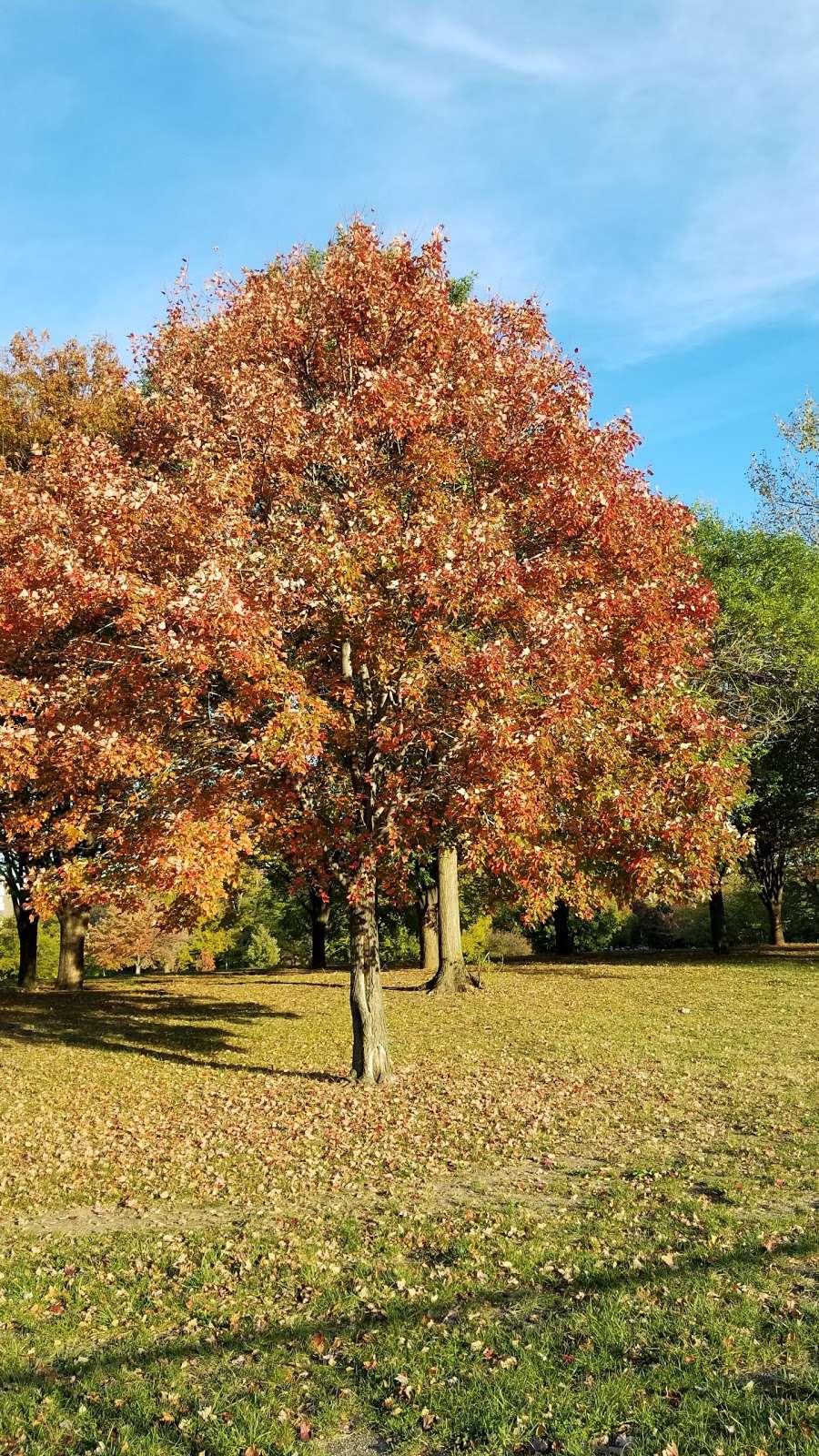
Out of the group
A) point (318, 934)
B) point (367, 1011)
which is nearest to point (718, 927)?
point (318, 934)

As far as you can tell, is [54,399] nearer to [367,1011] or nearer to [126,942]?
[367,1011]

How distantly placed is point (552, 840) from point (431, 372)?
821 centimetres

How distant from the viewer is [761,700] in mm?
31297

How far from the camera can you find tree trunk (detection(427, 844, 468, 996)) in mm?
29297

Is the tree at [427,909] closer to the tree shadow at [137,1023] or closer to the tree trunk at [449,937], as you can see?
the tree trunk at [449,937]

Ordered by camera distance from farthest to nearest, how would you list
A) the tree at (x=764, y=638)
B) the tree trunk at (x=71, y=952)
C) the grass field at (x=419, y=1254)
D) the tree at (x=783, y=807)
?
the tree at (x=783, y=807)
the tree trunk at (x=71, y=952)
the tree at (x=764, y=638)
the grass field at (x=419, y=1254)

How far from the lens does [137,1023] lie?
25.0m

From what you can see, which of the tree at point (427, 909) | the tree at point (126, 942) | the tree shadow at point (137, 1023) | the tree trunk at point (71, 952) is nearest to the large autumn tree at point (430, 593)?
the tree shadow at point (137, 1023)

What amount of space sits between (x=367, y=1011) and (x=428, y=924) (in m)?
22.7

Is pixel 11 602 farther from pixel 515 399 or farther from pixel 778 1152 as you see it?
pixel 778 1152

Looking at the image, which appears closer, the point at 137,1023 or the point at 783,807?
the point at 137,1023

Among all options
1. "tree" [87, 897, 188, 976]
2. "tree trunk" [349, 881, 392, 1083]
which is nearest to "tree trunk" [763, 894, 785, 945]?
"tree trunk" [349, 881, 392, 1083]

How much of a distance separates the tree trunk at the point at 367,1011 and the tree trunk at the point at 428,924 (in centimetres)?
1967

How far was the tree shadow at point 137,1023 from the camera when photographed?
20.9 meters
